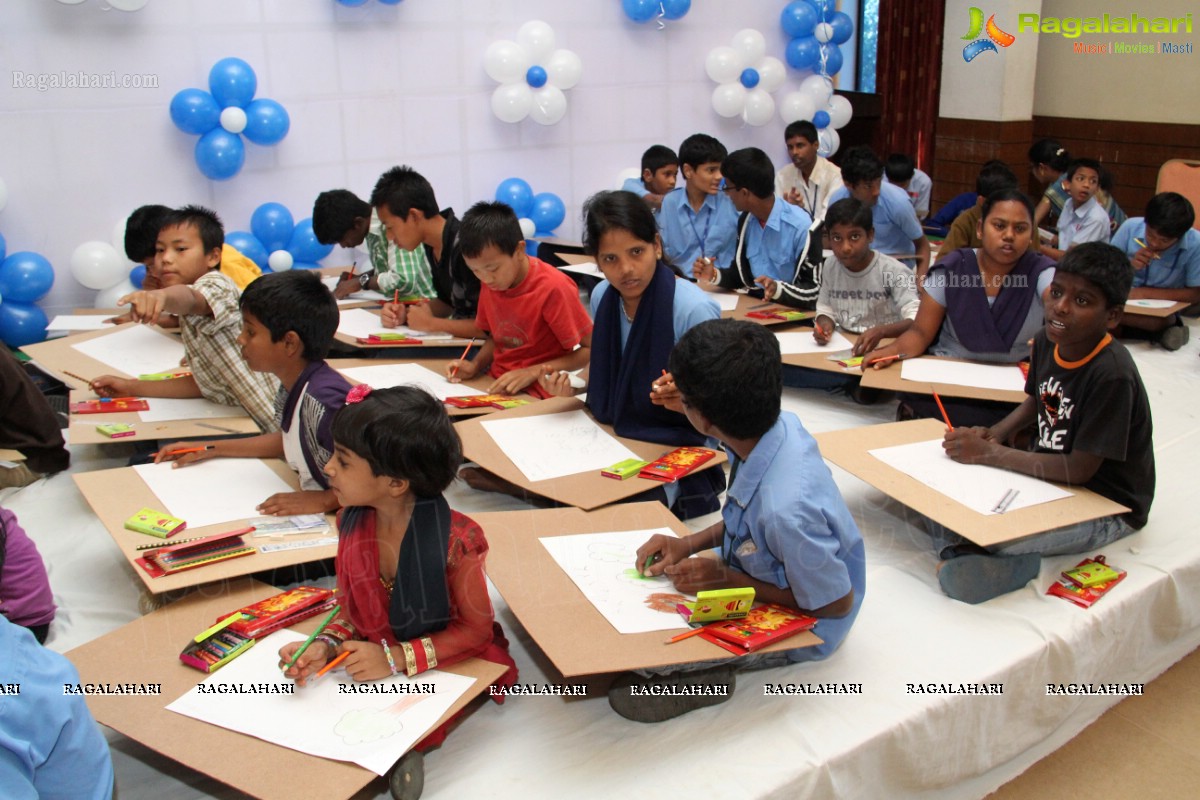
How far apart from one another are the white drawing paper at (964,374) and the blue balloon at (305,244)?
2.98 m

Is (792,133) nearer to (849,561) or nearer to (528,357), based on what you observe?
(528,357)

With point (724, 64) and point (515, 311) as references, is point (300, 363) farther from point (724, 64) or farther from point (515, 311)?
point (724, 64)

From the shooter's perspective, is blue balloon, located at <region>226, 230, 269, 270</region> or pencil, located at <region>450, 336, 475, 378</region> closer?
pencil, located at <region>450, 336, 475, 378</region>

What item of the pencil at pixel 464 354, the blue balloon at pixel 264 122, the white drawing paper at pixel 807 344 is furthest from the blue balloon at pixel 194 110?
the white drawing paper at pixel 807 344

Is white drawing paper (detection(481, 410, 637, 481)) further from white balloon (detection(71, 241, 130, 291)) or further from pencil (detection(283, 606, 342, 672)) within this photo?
white balloon (detection(71, 241, 130, 291))

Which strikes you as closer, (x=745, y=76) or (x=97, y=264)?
(x=97, y=264)

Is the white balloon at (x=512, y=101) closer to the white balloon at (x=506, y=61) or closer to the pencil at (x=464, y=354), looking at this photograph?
the white balloon at (x=506, y=61)

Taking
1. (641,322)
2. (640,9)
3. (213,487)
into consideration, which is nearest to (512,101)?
(640,9)

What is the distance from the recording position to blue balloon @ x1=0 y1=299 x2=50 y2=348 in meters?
3.98

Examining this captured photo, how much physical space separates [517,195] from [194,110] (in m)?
1.70

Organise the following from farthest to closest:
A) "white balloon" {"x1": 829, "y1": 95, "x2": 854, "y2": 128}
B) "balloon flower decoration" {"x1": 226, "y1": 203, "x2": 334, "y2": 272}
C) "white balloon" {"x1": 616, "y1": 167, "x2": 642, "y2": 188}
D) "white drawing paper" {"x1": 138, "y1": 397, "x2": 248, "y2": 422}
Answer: "white balloon" {"x1": 829, "y1": 95, "x2": 854, "y2": 128}, "white balloon" {"x1": 616, "y1": 167, "x2": 642, "y2": 188}, "balloon flower decoration" {"x1": 226, "y1": 203, "x2": 334, "y2": 272}, "white drawing paper" {"x1": 138, "y1": 397, "x2": 248, "y2": 422}

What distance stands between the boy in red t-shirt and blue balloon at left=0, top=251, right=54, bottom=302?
7.13 ft

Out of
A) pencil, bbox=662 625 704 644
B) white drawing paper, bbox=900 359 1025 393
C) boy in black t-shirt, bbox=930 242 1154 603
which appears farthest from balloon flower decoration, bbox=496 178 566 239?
pencil, bbox=662 625 704 644

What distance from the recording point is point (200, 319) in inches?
105
